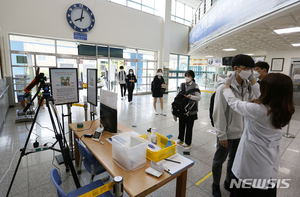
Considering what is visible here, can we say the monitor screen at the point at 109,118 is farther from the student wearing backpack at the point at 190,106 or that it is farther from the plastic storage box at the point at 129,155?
the student wearing backpack at the point at 190,106

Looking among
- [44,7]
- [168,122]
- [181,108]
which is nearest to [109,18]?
[44,7]

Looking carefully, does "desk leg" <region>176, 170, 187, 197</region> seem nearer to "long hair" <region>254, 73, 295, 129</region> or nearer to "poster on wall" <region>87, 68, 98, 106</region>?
"long hair" <region>254, 73, 295, 129</region>

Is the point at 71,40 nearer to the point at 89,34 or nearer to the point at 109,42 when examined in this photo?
the point at 89,34

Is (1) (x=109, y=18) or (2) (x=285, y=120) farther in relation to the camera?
(1) (x=109, y=18)

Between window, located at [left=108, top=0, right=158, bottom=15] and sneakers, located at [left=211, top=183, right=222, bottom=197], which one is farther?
window, located at [left=108, top=0, right=158, bottom=15]

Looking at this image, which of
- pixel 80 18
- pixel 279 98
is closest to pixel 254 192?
pixel 279 98

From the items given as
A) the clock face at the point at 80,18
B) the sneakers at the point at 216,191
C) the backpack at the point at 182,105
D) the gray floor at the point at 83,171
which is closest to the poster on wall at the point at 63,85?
the gray floor at the point at 83,171

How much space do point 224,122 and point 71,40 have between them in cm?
767

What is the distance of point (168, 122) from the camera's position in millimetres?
4945

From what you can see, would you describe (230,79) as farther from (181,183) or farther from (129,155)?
(129,155)

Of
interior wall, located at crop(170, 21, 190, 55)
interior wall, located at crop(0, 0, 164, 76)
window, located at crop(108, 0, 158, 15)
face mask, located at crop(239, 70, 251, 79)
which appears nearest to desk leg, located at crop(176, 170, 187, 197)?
face mask, located at crop(239, 70, 251, 79)

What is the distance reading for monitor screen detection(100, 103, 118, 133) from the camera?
81.8 inches

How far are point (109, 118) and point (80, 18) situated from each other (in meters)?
6.87

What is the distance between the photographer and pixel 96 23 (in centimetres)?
778
